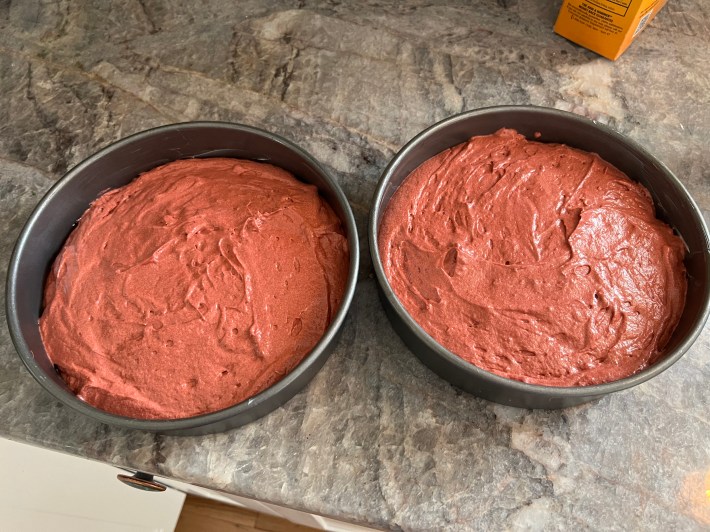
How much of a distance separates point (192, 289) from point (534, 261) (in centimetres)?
76

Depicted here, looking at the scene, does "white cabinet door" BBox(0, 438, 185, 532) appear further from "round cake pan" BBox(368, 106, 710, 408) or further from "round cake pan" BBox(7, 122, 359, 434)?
"round cake pan" BBox(368, 106, 710, 408)

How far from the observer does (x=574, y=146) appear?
5.19ft

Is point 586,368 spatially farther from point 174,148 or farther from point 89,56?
point 89,56

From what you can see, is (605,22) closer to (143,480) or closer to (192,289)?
(192,289)

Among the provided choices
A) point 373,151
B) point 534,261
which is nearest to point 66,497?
point 373,151

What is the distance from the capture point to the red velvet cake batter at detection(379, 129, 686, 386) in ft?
4.28

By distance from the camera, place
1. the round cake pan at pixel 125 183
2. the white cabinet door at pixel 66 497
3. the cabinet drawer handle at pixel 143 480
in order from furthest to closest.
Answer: the white cabinet door at pixel 66 497 → the cabinet drawer handle at pixel 143 480 → the round cake pan at pixel 125 183

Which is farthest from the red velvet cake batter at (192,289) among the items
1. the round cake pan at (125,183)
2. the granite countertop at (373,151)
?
the granite countertop at (373,151)

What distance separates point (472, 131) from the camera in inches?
61.2

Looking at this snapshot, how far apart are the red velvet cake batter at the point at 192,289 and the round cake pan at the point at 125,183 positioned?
0.03 meters

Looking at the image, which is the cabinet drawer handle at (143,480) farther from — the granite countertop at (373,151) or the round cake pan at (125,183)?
the round cake pan at (125,183)

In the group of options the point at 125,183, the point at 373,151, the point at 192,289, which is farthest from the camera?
the point at 373,151

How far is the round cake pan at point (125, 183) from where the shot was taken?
1210 millimetres

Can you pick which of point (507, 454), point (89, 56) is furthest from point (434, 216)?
point (89, 56)
